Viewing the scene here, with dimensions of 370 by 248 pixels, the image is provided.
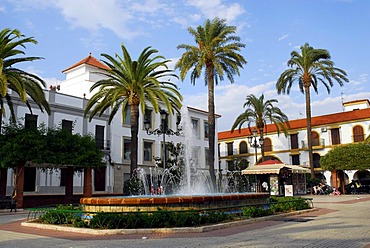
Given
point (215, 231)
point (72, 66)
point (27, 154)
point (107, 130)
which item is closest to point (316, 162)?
point (107, 130)

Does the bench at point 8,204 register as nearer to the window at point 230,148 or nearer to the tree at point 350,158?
the tree at point 350,158

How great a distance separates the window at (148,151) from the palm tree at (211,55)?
1256 centimetres

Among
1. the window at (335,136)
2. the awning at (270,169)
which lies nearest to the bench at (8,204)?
the awning at (270,169)

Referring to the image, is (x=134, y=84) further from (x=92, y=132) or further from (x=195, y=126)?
(x=195, y=126)

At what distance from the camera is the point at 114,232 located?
10.0m

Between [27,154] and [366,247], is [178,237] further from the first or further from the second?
[27,154]

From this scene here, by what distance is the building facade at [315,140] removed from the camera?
4638 centimetres

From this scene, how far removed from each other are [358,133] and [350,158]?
529 inches

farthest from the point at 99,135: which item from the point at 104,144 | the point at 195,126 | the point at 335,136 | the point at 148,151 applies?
the point at 335,136

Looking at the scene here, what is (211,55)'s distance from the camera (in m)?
25.6

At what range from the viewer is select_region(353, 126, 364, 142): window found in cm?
4599

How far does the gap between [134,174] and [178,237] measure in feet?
45.0

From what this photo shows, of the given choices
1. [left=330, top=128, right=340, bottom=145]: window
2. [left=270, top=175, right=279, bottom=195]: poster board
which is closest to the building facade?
[left=330, top=128, right=340, bottom=145]: window

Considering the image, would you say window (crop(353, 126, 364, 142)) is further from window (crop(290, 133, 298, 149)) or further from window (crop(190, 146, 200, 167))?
window (crop(190, 146, 200, 167))
